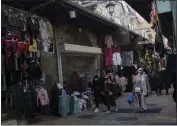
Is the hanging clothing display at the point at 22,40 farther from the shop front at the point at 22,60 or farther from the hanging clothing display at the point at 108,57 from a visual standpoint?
the hanging clothing display at the point at 108,57

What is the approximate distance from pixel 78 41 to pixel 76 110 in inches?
167

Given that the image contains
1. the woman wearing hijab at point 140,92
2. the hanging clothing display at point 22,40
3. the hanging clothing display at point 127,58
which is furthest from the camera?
the hanging clothing display at point 127,58

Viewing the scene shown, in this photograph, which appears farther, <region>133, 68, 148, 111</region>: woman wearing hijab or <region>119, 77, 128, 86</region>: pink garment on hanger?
<region>119, 77, 128, 86</region>: pink garment on hanger

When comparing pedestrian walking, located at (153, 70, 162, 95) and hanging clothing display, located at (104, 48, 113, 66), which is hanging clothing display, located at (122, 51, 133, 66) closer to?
pedestrian walking, located at (153, 70, 162, 95)

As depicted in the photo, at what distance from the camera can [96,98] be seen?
11.7 m

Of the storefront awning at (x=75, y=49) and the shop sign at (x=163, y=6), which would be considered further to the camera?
the storefront awning at (x=75, y=49)

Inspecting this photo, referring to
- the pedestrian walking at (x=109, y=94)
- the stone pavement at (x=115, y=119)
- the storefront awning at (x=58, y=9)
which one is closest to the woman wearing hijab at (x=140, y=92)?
the stone pavement at (x=115, y=119)

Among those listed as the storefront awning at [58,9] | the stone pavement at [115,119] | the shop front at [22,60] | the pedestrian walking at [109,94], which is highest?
the storefront awning at [58,9]

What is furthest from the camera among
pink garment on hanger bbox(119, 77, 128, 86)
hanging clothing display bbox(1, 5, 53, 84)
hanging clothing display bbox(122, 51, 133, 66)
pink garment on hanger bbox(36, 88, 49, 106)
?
hanging clothing display bbox(122, 51, 133, 66)

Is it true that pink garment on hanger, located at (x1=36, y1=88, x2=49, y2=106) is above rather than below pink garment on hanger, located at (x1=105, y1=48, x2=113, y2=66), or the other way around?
below

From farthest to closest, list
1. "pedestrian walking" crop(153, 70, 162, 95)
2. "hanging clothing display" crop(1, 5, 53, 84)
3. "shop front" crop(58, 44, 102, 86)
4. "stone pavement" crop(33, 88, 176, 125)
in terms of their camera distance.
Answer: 1. "pedestrian walking" crop(153, 70, 162, 95)
2. "shop front" crop(58, 44, 102, 86)
3. "stone pavement" crop(33, 88, 176, 125)
4. "hanging clothing display" crop(1, 5, 53, 84)

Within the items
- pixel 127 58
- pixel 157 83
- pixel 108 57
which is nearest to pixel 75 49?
pixel 108 57

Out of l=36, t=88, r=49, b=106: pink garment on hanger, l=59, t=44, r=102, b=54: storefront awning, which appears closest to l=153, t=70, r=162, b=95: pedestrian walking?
l=59, t=44, r=102, b=54: storefront awning

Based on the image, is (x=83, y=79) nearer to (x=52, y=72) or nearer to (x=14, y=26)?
Answer: (x=52, y=72)
